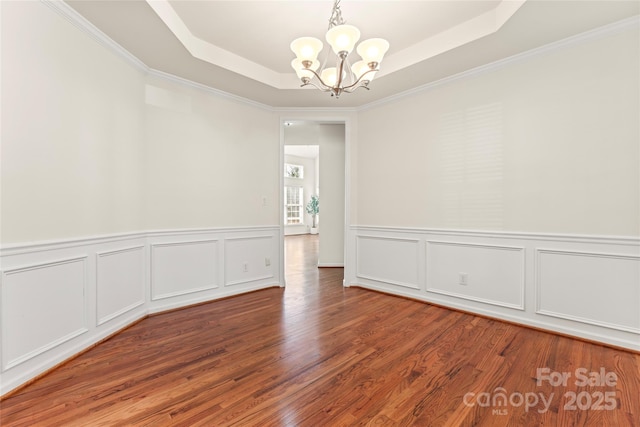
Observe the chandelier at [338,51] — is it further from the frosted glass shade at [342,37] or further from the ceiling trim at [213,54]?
the ceiling trim at [213,54]

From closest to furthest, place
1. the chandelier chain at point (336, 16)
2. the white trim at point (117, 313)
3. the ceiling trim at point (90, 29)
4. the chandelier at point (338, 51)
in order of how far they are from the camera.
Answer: the chandelier at point (338, 51), the ceiling trim at point (90, 29), the chandelier chain at point (336, 16), the white trim at point (117, 313)

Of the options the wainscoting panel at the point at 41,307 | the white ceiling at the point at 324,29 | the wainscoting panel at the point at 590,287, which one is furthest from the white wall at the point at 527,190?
the wainscoting panel at the point at 41,307

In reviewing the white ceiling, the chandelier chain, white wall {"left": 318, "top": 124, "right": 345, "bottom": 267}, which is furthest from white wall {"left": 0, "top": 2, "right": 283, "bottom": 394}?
the chandelier chain

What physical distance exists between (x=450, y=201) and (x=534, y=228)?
2.81 feet

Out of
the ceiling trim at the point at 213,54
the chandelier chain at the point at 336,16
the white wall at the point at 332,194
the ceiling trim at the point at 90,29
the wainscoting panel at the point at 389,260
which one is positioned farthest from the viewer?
the white wall at the point at 332,194

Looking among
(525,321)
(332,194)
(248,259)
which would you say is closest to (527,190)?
(525,321)

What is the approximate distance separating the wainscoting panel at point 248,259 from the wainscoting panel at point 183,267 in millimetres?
194

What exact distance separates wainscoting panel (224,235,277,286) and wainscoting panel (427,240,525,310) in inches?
87.2

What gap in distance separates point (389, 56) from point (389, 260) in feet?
8.32

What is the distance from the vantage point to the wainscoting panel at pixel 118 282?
8.30 feet

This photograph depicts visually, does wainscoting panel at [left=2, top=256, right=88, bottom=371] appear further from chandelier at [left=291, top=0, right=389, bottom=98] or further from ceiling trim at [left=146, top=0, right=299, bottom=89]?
chandelier at [left=291, top=0, right=389, bottom=98]

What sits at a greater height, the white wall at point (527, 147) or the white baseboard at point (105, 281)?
the white wall at point (527, 147)

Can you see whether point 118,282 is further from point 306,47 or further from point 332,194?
point 332,194

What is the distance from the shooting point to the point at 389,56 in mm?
3186
